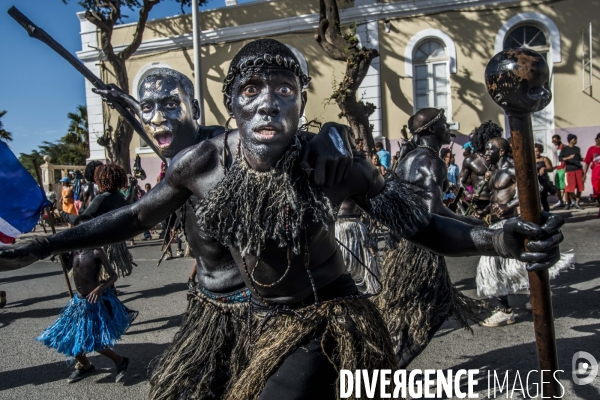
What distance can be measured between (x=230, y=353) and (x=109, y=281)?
2.37m

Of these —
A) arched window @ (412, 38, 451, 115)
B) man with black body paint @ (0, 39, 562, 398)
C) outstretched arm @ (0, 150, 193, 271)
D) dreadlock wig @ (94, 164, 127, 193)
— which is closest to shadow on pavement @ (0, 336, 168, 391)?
dreadlock wig @ (94, 164, 127, 193)

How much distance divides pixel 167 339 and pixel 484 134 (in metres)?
5.41

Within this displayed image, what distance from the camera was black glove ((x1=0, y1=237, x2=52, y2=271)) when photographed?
2.10m

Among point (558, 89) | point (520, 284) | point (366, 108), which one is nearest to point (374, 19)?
point (366, 108)

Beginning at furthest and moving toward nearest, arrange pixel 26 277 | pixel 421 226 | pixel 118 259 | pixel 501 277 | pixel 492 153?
pixel 26 277 < pixel 118 259 < pixel 492 153 < pixel 501 277 < pixel 421 226

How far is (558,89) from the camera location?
45.4 ft

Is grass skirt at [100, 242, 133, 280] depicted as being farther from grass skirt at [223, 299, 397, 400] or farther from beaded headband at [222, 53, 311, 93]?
beaded headband at [222, 53, 311, 93]

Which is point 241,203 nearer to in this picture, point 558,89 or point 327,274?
point 327,274

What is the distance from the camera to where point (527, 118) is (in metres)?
1.66

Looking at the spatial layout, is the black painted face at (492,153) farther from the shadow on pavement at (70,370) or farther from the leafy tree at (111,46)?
the leafy tree at (111,46)

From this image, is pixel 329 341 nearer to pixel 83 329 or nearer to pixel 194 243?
pixel 194 243

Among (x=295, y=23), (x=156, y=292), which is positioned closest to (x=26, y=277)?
(x=156, y=292)

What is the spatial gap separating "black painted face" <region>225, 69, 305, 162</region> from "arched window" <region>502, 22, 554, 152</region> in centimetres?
1343

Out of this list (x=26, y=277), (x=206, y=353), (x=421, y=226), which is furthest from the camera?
(x=26, y=277)
